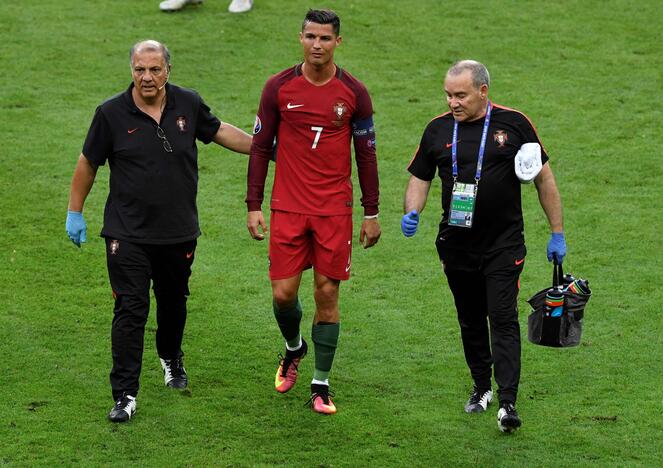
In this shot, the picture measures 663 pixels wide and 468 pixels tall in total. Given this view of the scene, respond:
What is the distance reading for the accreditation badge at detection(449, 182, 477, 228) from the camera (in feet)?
23.9

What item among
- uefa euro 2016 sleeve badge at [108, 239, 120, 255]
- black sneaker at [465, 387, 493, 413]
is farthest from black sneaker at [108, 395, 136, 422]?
black sneaker at [465, 387, 493, 413]

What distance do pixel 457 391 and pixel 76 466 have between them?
2.52 m

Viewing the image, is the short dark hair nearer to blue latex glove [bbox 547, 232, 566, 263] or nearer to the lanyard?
the lanyard

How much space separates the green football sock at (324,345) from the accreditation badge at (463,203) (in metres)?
1.06

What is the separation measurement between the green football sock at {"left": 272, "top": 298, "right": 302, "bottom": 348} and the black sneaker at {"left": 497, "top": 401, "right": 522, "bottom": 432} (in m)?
1.44

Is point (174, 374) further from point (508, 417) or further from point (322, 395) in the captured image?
point (508, 417)

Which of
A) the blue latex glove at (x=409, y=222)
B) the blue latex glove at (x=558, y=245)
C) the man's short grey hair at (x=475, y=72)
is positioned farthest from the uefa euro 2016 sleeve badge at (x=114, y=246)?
the blue latex glove at (x=558, y=245)

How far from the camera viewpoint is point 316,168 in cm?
749

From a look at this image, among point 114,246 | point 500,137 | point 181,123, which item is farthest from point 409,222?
point 114,246

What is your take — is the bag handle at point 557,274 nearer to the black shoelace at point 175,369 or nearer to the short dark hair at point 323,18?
the short dark hair at point 323,18

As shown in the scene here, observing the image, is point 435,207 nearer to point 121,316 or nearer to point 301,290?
point 301,290

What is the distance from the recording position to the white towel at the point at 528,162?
714cm

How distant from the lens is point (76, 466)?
22.5 feet

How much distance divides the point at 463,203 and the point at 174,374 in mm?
2211
